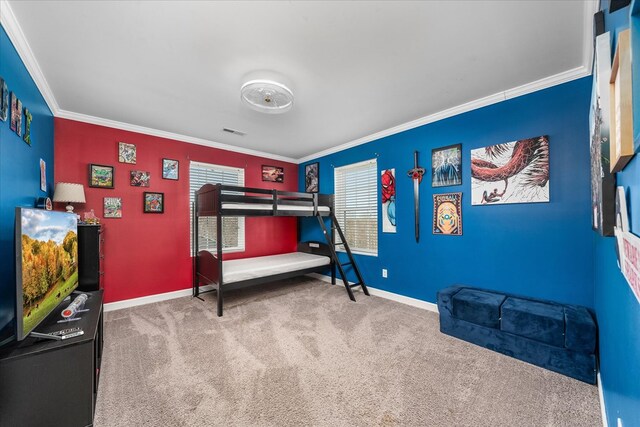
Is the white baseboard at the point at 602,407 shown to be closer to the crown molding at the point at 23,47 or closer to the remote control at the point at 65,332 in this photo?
the remote control at the point at 65,332

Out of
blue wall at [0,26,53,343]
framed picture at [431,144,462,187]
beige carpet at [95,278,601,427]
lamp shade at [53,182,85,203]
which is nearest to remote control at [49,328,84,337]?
blue wall at [0,26,53,343]

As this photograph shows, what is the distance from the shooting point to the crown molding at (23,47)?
1546 millimetres

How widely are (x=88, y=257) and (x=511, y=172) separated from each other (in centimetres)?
427

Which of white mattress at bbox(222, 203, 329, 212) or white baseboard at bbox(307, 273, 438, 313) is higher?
white mattress at bbox(222, 203, 329, 212)

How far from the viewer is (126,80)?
232 centimetres

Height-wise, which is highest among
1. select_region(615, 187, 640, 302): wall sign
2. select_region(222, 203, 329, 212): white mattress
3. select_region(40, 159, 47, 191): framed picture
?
select_region(40, 159, 47, 191): framed picture

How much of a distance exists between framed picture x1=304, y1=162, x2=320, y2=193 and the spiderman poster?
2672 millimetres

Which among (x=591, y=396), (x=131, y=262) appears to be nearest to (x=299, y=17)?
(x=591, y=396)

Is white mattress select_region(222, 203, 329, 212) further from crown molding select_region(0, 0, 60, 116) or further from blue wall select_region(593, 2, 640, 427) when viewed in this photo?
blue wall select_region(593, 2, 640, 427)

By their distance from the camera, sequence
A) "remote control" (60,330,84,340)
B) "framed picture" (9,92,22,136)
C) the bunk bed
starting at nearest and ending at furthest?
"remote control" (60,330,84,340) < "framed picture" (9,92,22,136) < the bunk bed

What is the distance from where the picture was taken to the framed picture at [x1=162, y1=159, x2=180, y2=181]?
12.1ft

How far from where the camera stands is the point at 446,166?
3.05m

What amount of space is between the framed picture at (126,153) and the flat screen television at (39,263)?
1782 mm

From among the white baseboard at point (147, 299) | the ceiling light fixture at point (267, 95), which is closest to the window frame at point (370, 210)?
the ceiling light fixture at point (267, 95)
